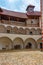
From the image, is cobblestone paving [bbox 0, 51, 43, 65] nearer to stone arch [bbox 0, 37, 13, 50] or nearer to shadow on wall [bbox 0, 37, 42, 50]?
stone arch [bbox 0, 37, 13, 50]

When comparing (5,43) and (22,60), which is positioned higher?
(5,43)

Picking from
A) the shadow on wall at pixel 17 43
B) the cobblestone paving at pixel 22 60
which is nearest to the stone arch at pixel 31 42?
the shadow on wall at pixel 17 43

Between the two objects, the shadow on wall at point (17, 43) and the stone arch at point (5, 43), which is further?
the shadow on wall at point (17, 43)

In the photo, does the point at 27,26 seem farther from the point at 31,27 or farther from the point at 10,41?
the point at 10,41

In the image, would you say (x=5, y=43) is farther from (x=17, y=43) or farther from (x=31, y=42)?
(x=31, y=42)

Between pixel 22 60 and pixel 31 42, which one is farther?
pixel 31 42

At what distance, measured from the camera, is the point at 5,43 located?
24.3m

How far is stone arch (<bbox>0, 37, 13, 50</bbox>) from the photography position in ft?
77.4

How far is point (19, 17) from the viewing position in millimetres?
29906

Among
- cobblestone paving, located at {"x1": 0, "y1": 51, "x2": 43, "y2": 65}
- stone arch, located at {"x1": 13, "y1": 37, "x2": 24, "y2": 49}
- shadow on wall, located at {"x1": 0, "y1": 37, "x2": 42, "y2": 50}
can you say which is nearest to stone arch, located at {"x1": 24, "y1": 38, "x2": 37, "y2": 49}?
shadow on wall, located at {"x1": 0, "y1": 37, "x2": 42, "y2": 50}

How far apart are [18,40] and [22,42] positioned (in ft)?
3.12

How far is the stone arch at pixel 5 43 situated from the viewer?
23.6 metres

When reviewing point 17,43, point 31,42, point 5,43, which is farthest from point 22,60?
point 31,42

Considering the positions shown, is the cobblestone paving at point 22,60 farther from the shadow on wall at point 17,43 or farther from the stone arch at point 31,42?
the stone arch at point 31,42
